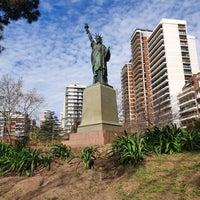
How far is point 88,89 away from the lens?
39.0ft

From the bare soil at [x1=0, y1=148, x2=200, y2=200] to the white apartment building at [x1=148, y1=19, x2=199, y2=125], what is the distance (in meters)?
65.3

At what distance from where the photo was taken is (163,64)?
7419cm

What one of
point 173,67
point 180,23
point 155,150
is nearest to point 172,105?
point 173,67

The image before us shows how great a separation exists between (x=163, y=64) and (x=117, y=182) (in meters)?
74.6

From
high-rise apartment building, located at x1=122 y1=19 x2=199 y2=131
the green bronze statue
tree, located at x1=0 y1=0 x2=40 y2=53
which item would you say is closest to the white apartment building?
high-rise apartment building, located at x1=122 y1=19 x2=199 y2=131

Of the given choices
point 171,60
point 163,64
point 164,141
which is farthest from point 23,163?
point 171,60

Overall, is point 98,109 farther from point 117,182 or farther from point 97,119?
point 117,182

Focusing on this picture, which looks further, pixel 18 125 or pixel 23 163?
pixel 18 125

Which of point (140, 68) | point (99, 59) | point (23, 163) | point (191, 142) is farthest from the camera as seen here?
point (140, 68)

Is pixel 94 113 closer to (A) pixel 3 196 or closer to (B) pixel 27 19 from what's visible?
(B) pixel 27 19

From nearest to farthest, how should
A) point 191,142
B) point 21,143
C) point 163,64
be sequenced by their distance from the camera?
point 191,142 → point 21,143 → point 163,64

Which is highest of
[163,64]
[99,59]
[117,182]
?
[163,64]

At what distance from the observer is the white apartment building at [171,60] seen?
71.1 meters

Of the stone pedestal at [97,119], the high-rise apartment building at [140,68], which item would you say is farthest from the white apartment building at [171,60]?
the stone pedestal at [97,119]
